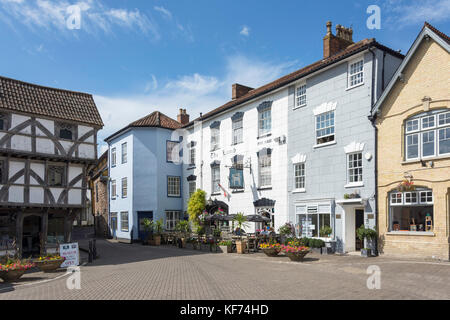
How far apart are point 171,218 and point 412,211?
68.8 ft

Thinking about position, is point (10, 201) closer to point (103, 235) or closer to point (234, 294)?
point (234, 294)

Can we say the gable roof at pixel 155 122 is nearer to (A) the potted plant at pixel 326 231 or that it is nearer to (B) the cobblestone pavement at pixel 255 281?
(B) the cobblestone pavement at pixel 255 281

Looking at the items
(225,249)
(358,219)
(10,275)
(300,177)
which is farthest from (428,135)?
(10,275)

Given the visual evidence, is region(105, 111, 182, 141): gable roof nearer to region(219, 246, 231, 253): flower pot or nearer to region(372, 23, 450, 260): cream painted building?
region(219, 246, 231, 253): flower pot

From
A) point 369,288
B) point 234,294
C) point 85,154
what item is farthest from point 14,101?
point 369,288

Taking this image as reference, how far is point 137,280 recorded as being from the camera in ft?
44.5

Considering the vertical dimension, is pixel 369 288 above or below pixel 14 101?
below

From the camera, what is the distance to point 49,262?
17.2 meters

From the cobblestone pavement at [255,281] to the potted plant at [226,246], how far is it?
5.22 m

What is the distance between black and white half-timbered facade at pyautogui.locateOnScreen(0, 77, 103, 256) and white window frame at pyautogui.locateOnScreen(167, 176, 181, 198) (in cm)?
1104

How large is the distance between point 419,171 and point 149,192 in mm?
22291

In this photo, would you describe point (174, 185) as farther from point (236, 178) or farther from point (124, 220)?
point (236, 178)

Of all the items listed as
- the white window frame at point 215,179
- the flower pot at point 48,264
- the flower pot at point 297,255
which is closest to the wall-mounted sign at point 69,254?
the flower pot at point 48,264

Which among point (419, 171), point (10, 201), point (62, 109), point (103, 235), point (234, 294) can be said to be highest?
point (62, 109)
